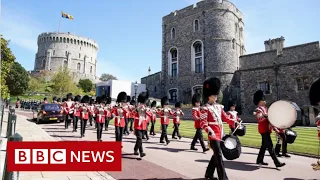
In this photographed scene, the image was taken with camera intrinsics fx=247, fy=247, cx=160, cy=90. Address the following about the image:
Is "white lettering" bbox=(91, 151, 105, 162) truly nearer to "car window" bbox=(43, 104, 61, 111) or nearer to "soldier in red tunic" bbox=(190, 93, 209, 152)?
"soldier in red tunic" bbox=(190, 93, 209, 152)

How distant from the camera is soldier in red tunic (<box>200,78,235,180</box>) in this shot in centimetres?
539

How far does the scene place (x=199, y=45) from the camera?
4109cm

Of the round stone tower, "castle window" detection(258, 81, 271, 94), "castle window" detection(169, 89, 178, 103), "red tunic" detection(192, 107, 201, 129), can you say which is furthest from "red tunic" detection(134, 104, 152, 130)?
"castle window" detection(169, 89, 178, 103)

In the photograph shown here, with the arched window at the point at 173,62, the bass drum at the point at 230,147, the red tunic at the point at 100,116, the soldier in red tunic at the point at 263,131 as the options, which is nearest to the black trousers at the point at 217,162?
the bass drum at the point at 230,147

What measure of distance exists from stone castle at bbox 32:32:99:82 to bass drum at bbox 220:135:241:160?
87.8 m

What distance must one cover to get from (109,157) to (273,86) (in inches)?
1136

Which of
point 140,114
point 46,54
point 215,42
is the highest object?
point 46,54

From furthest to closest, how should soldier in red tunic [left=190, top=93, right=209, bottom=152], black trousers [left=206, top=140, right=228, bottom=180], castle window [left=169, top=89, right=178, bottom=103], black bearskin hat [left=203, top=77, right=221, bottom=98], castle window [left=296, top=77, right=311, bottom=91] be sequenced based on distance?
castle window [left=169, top=89, right=178, bottom=103] < castle window [left=296, top=77, right=311, bottom=91] < soldier in red tunic [left=190, top=93, right=209, bottom=152] < black bearskin hat [left=203, top=77, right=221, bottom=98] < black trousers [left=206, top=140, right=228, bottom=180]

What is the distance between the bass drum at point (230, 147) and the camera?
5188 millimetres

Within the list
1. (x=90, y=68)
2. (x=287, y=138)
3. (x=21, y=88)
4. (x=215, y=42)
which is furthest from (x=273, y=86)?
(x=90, y=68)

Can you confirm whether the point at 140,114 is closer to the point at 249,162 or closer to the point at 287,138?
the point at 249,162

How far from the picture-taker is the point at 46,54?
91.8 meters

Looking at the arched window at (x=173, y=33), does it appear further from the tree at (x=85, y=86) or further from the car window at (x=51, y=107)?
the tree at (x=85, y=86)

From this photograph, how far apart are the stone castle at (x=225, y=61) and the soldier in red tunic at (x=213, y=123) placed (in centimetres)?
2604
